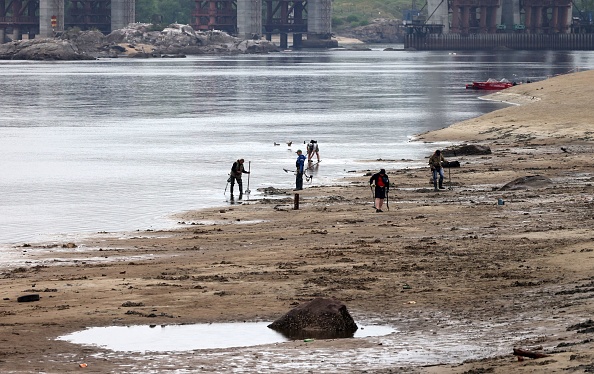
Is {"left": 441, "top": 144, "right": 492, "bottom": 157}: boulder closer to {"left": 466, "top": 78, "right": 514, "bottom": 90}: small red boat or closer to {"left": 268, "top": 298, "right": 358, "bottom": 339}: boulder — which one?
{"left": 268, "top": 298, "right": 358, "bottom": 339}: boulder

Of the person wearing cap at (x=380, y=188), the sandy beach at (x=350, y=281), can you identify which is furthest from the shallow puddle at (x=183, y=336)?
the person wearing cap at (x=380, y=188)

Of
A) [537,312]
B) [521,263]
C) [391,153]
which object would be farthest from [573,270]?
[391,153]

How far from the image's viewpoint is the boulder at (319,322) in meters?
21.1

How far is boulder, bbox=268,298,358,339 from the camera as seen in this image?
2108 cm

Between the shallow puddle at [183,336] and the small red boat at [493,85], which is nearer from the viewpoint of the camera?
the shallow puddle at [183,336]

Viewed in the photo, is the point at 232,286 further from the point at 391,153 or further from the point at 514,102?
the point at 514,102

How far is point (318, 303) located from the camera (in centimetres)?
2152

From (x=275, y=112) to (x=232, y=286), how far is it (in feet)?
285

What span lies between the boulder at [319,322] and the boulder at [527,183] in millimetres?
22085

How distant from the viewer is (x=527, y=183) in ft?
140

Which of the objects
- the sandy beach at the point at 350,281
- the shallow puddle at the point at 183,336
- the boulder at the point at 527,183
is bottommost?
the shallow puddle at the point at 183,336

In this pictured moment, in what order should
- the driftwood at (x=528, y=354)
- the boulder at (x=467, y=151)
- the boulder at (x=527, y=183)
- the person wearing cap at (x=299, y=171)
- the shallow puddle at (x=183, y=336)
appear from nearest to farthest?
the driftwood at (x=528, y=354) < the shallow puddle at (x=183, y=336) < the boulder at (x=527, y=183) < the person wearing cap at (x=299, y=171) < the boulder at (x=467, y=151)

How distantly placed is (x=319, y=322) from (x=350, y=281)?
4.39m

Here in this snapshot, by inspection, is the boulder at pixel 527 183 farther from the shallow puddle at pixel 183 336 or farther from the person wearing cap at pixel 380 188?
the shallow puddle at pixel 183 336
